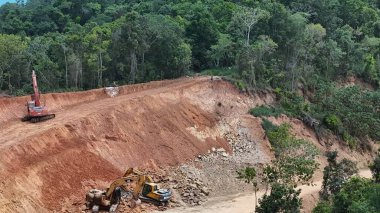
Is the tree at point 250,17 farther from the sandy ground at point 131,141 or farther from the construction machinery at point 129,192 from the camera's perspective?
the construction machinery at point 129,192

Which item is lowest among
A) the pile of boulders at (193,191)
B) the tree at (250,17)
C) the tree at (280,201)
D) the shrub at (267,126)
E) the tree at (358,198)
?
the pile of boulders at (193,191)

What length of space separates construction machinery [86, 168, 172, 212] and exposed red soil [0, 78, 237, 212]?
5.37 feet

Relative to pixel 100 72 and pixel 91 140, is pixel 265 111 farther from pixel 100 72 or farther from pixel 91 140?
pixel 91 140

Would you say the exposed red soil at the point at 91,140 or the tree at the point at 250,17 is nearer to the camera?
the exposed red soil at the point at 91,140

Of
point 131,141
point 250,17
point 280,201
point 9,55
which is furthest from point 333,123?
point 9,55

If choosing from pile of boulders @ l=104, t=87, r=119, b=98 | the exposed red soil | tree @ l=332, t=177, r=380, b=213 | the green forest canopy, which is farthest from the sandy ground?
tree @ l=332, t=177, r=380, b=213

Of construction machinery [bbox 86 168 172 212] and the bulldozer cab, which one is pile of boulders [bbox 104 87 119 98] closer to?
construction machinery [bbox 86 168 172 212]

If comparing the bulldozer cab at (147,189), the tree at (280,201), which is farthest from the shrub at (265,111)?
the tree at (280,201)

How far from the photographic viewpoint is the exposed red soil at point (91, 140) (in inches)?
1299

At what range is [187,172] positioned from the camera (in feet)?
135

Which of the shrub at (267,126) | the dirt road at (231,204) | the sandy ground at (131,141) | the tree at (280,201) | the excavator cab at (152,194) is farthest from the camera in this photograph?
the shrub at (267,126)

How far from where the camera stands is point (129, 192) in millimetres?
35500

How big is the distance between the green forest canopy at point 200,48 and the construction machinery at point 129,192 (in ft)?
59.8

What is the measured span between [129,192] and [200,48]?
2891 cm
